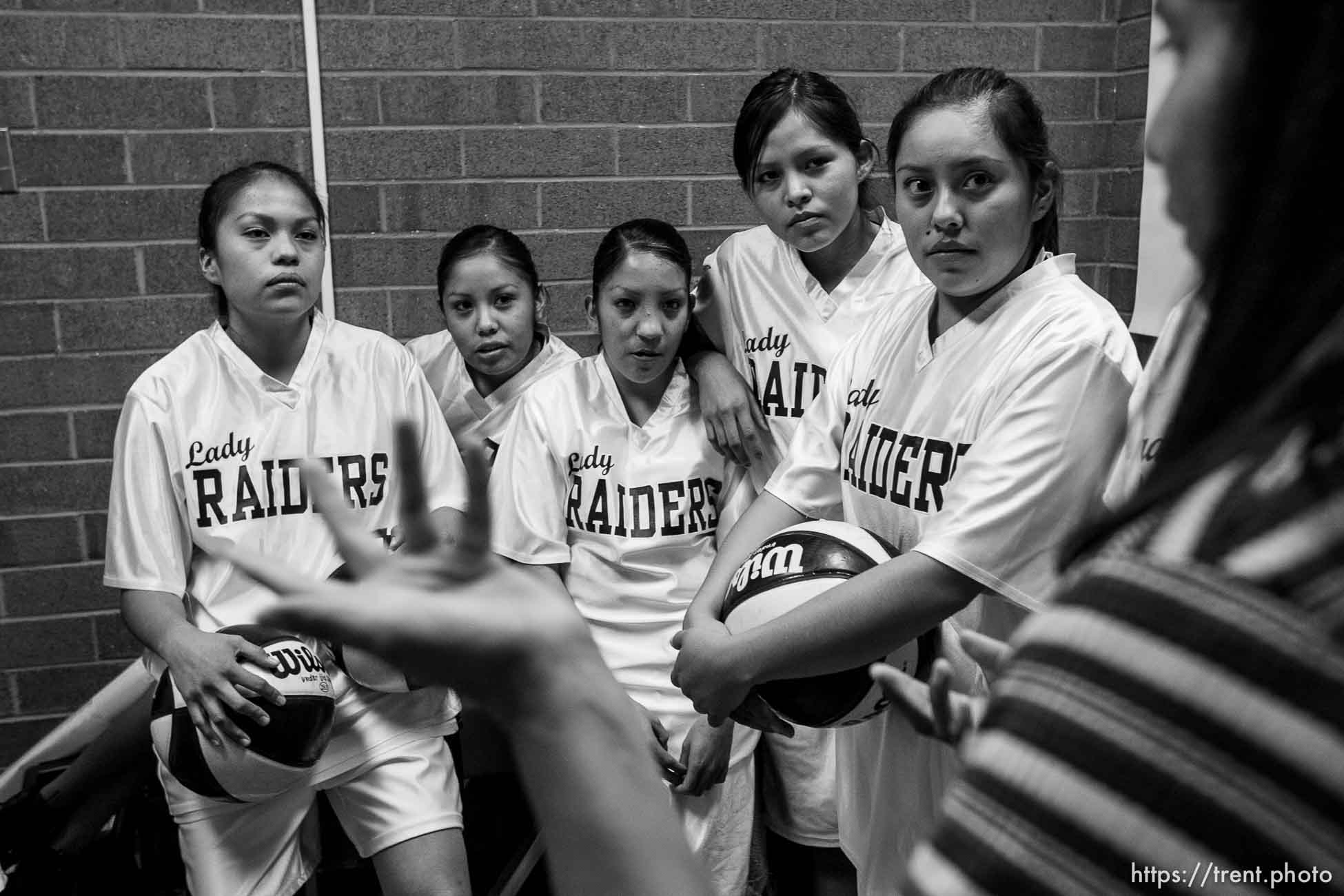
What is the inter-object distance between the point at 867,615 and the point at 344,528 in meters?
1.11

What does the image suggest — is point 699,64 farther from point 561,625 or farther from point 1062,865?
point 1062,865

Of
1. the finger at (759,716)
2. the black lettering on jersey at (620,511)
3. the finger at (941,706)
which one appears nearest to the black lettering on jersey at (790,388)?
the black lettering on jersey at (620,511)

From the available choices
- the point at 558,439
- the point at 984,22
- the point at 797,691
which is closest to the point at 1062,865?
the point at 797,691

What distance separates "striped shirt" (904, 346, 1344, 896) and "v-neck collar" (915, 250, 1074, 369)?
4.74ft

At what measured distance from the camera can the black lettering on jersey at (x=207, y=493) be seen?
259 centimetres

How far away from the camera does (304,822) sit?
2.53 metres

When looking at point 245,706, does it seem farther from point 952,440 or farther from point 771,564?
point 952,440

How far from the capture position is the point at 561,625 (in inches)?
29.1

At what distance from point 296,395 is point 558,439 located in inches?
26.2

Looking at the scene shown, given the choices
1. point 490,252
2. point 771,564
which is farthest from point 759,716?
point 490,252

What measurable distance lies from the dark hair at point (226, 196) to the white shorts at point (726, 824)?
1.70 m

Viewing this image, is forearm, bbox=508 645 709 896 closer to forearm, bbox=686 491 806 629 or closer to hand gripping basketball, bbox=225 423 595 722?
hand gripping basketball, bbox=225 423 595 722

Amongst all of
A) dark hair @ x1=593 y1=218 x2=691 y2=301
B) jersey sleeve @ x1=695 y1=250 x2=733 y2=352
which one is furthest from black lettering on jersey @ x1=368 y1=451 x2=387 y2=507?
jersey sleeve @ x1=695 y1=250 x2=733 y2=352

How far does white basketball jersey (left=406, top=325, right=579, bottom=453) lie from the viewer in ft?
10.3
